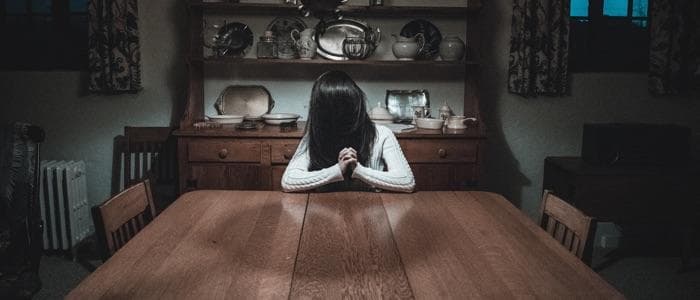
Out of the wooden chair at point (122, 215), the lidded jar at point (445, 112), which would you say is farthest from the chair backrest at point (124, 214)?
the lidded jar at point (445, 112)

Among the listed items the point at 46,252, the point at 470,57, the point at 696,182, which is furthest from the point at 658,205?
the point at 46,252

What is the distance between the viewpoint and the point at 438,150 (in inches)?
126

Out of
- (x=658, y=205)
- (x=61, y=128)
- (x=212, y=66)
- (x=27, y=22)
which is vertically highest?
(x=27, y=22)

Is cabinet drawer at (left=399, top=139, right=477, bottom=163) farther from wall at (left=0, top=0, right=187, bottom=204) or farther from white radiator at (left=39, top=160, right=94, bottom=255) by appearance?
white radiator at (left=39, top=160, right=94, bottom=255)

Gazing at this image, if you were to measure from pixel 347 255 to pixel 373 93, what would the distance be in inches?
93.9

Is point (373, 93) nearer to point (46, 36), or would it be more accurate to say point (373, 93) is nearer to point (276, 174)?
point (276, 174)

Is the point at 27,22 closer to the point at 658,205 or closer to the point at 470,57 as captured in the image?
the point at 470,57

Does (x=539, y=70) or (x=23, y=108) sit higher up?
(x=539, y=70)

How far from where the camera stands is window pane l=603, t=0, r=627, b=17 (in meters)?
3.72

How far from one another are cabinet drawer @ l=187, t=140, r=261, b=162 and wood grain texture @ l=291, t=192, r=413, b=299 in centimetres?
130

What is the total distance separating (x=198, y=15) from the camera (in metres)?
3.50

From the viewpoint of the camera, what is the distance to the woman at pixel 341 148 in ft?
6.93

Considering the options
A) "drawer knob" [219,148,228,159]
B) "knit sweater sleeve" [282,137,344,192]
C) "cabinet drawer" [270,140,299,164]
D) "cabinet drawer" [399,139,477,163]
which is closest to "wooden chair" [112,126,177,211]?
"drawer knob" [219,148,228,159]

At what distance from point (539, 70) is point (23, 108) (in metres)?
3.28
